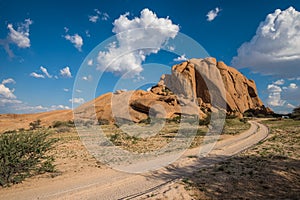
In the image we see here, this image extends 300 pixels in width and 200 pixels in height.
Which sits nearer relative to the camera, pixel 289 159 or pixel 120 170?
pixel 120 170

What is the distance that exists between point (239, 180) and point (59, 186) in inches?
289

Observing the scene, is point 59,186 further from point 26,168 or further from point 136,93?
point 136,93

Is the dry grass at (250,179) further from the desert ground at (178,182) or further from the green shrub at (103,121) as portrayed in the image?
the green shrub at (103,121)

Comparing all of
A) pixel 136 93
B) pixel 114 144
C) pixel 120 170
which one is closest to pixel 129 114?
pixel 136 93

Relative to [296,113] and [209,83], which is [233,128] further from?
[209,83]

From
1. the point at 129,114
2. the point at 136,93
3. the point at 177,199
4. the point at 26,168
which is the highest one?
the point at 136,93

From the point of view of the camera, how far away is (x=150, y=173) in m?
10.6

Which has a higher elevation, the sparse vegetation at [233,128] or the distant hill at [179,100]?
the distant hill at [179,100]

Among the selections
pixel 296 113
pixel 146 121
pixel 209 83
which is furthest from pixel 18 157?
pixel 209 83

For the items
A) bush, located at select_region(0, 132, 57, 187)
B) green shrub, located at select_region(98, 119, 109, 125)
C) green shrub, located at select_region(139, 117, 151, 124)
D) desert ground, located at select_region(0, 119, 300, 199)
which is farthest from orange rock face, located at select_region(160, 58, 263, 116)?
bush, located at select_region(0, 132, 57, 187)

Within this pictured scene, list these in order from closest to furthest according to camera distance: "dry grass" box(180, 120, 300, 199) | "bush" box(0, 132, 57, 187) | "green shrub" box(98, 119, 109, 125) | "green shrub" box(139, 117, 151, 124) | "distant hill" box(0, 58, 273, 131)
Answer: "dry grass" box(180, 120, 300, 199)
"bush" box(0, 132, 57, 187)
"green shrub" box(139, 117, 151, 124)
"green shrub" box(98, 119, 109, 125)
"distant hill" box(0, 58, 273, 131)

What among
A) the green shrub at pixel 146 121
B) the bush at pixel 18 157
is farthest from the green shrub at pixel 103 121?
the bush at pixel 18 157

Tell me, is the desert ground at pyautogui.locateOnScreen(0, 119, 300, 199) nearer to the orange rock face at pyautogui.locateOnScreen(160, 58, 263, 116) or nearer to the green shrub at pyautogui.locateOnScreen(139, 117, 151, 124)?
the green shrub at pyautogui.locateOnScreen(139, 117, 151, 124)

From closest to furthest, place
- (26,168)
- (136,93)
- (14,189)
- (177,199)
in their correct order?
(177,199), (14,189), (26,168), (136,93)
